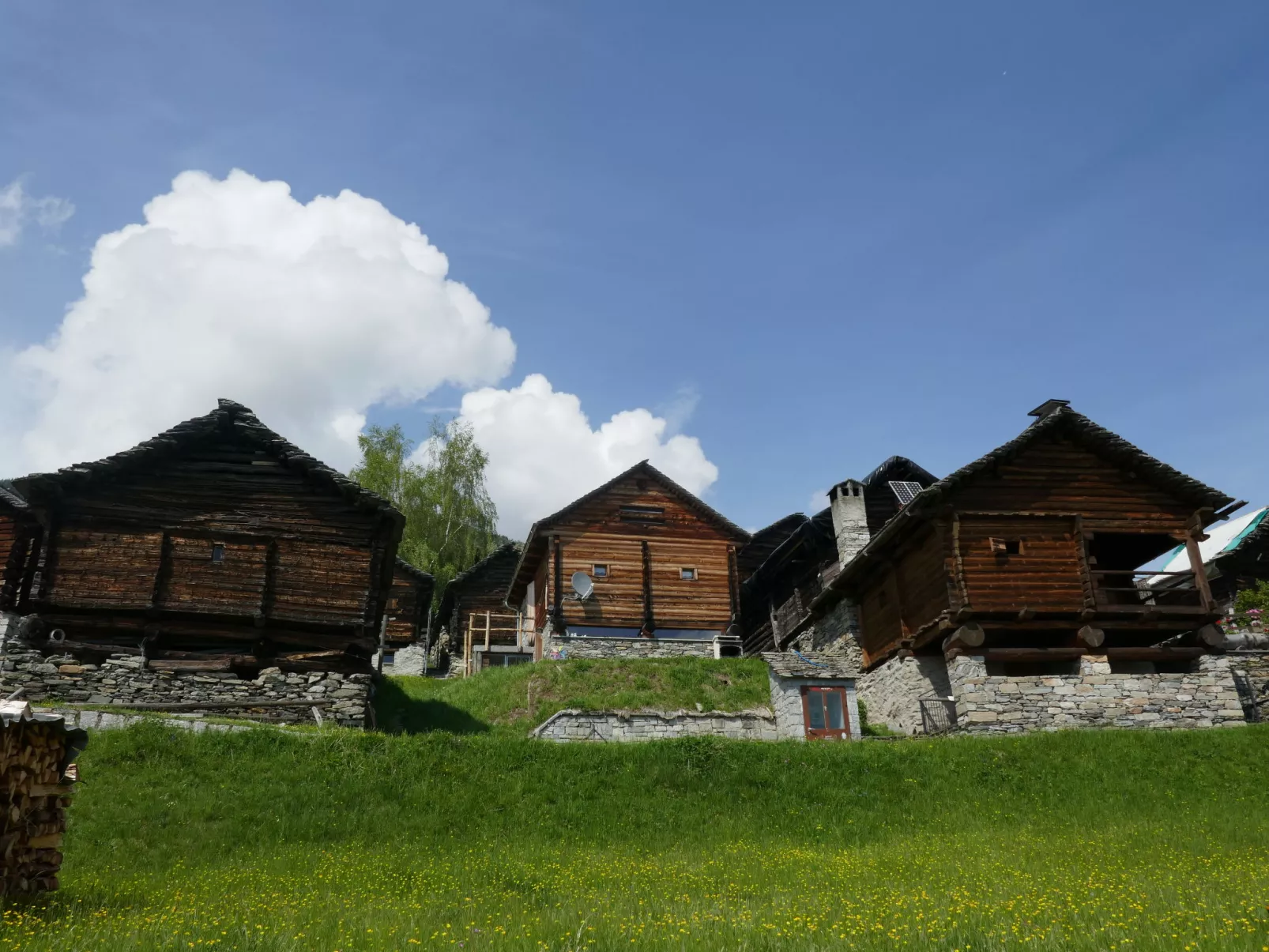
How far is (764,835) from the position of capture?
50.7ft

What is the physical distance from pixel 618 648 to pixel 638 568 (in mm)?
3190

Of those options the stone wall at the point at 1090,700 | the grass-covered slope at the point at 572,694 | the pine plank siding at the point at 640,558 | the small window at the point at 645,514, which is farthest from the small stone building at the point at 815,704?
the small window at the point at 645,514

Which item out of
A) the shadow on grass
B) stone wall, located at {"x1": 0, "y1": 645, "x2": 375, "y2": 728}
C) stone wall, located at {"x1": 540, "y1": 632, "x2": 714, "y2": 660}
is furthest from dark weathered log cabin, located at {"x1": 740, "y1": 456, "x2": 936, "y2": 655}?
stone wall, located at {"x1": 0, "y1": 645, "x2": 375, "y2": 728}

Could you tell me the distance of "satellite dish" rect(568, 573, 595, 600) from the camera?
3494cm

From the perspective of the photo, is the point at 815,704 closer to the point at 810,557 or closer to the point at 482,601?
the point at 810,557

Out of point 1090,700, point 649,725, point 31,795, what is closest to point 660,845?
point 31,795

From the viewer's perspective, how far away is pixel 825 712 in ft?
82.9

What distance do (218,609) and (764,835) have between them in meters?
15.3

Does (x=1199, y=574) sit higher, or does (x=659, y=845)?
(x=1199, y=574)

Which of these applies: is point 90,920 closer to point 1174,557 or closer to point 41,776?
point 41,776

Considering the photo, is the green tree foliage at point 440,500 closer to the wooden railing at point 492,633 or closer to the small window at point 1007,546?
the wooden railing at point 492,633

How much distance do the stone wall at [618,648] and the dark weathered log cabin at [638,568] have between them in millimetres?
39

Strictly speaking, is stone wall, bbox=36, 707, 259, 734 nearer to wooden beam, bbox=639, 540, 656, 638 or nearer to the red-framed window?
the red-framed window

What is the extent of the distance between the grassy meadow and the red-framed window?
3944mm
